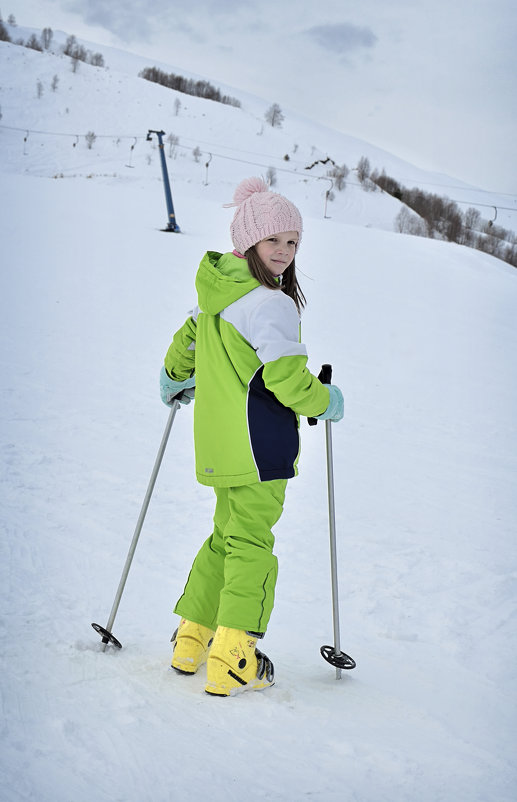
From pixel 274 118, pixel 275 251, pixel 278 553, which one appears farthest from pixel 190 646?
pixel 274 118

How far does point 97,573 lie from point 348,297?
23.6 ft

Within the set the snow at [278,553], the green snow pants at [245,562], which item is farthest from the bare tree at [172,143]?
→ the green snow pants at [245,562]

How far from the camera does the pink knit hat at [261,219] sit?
1.85 metres

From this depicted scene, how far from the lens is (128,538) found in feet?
9.34

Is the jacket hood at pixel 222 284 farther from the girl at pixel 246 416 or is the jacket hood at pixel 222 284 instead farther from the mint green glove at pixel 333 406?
the mint green glove at pixel 333 406

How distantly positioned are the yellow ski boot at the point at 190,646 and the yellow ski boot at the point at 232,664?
0.39 feet

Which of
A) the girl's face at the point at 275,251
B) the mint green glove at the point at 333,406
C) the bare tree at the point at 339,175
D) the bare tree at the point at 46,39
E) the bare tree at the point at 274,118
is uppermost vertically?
the bare tree at the point at 46,39

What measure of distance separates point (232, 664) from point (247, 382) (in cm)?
84

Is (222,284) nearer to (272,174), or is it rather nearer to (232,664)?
(232,664)

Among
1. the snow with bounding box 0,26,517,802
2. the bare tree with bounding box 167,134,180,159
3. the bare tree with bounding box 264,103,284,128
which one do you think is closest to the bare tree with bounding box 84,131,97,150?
the bare tree with bounding box 167,134,180,159

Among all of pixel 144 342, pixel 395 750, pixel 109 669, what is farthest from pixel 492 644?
pixel 144 342

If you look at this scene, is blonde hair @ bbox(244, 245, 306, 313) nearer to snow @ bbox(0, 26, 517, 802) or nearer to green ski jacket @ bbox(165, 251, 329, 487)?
green ski jacket @ bbox(165, 251, 329, 487)

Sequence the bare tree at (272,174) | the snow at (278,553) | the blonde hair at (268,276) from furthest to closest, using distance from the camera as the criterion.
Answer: the bare tree at (272,174) → the blonde hair at (268,276) → the snow at (278,553)

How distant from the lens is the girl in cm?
174
